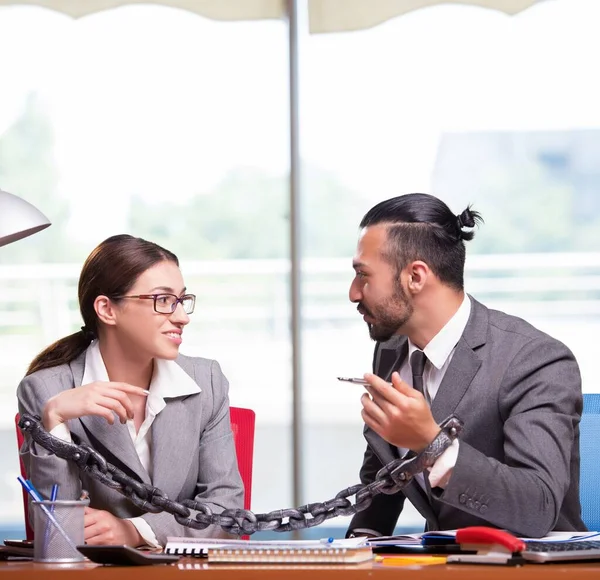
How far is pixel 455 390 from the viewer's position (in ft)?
6.47

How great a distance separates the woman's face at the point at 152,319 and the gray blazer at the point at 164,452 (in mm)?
124

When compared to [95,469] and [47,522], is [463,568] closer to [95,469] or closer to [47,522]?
[47,522]

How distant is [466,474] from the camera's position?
5.31 ft

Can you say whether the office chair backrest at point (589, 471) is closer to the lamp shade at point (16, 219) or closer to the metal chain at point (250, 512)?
the metal chain at point (250, 512)

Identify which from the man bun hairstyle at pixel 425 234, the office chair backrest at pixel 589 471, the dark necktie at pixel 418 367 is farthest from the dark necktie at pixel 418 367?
the office chair backrest at pixel 589 471

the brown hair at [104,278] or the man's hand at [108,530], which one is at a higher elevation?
the brown hair at [104,278]

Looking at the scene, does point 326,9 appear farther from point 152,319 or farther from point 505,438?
point 505,438

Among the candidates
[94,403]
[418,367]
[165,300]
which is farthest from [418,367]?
[94,403]

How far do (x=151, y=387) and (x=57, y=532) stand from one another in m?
0.69

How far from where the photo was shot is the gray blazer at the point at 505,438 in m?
1.65

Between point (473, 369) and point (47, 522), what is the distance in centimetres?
91

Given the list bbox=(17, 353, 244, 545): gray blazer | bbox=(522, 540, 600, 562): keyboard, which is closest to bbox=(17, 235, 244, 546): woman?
bbox=(17, 353, 244, 545): gray blazer

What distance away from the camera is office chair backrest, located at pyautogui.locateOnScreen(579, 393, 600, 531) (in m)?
2.14

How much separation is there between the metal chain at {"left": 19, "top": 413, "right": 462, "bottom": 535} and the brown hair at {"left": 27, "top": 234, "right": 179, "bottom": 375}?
0.38 metres
